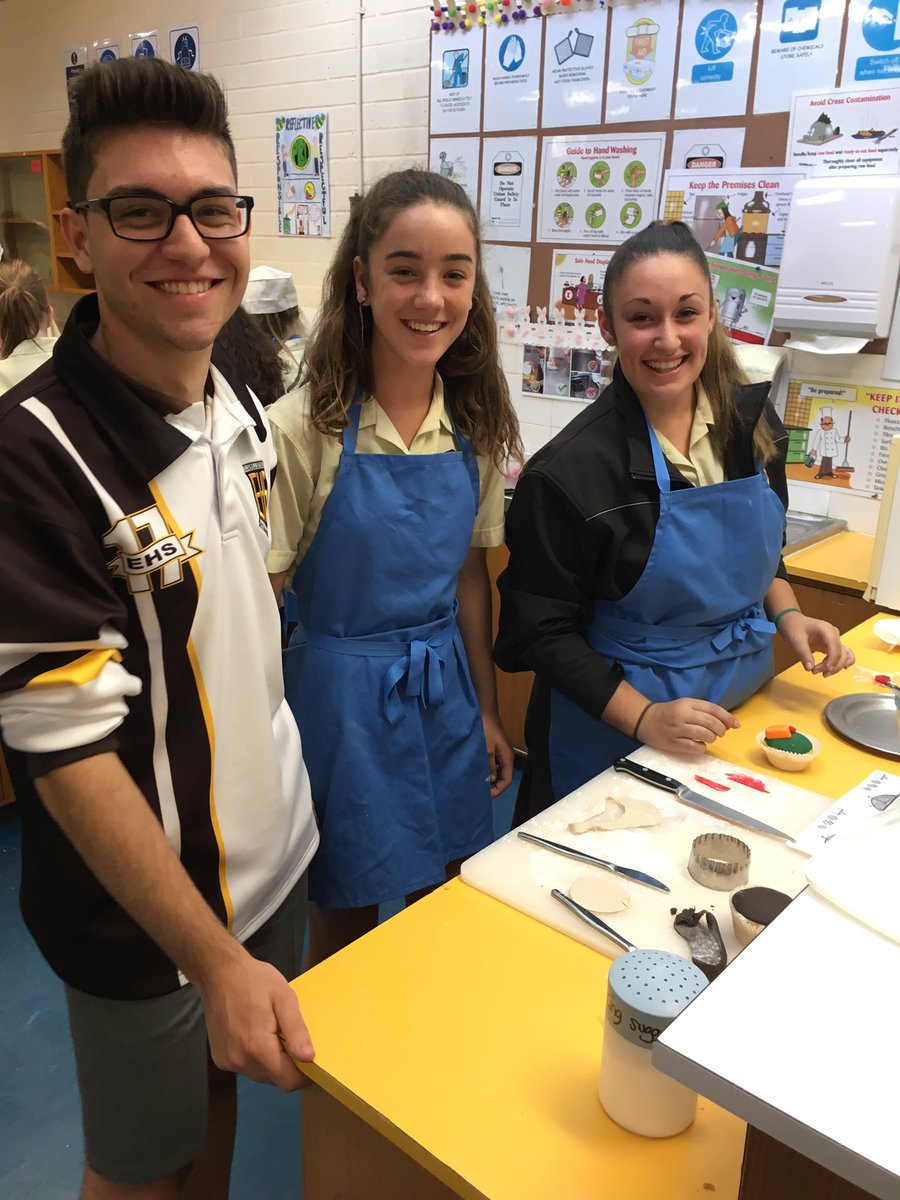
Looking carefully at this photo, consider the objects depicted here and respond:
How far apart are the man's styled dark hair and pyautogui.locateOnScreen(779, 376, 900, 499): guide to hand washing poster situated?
204 cm

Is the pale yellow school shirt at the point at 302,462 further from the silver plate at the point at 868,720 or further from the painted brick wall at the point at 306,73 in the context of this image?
the painted brick wall at the point at 306,73

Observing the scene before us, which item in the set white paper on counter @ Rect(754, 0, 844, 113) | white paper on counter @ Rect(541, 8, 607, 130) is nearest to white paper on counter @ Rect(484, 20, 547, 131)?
white paper on counter @ Rect(541, 8, 607, 130)

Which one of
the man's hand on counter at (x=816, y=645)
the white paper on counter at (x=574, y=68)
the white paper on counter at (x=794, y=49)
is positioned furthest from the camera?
the white paper on counter at (x=574, y=68)

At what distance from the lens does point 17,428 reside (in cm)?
89

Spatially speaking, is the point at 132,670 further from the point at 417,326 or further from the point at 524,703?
the point at 524,703

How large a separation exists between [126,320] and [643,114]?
2.38m

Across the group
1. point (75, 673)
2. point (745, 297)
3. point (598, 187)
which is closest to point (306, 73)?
point (598, 187)

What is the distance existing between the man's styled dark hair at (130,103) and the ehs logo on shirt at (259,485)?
0.35 m

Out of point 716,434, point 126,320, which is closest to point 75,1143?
point 126,320

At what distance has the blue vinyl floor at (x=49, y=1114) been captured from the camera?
1713mm

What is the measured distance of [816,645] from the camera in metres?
1.69

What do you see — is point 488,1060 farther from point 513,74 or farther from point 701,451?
point 513,74

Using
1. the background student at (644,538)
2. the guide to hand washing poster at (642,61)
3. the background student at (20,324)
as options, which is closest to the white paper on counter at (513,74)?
the guide to hand washing poster at (642,61)

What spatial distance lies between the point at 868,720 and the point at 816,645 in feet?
0.63
